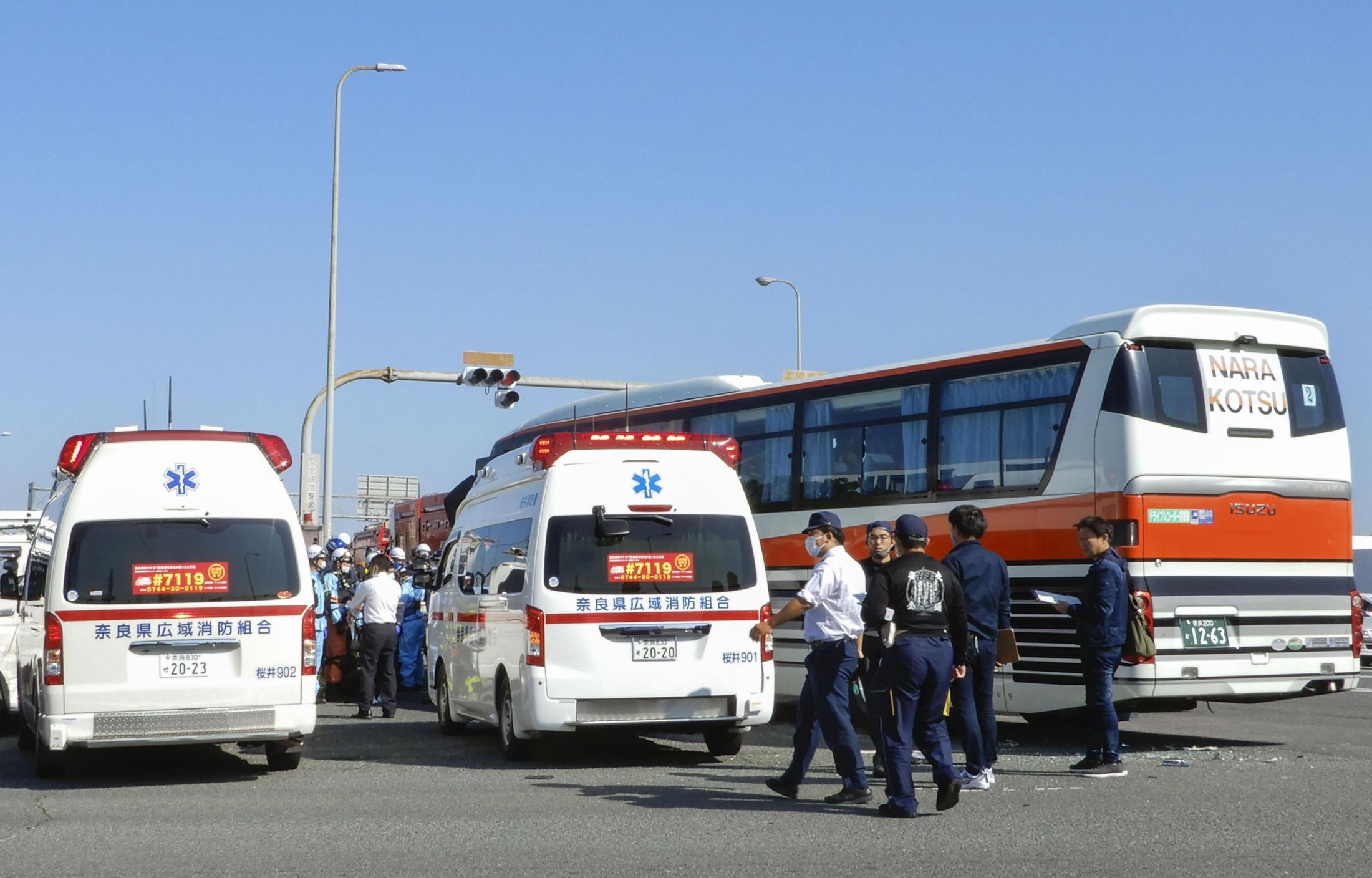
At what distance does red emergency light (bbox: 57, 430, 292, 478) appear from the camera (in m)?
11.7

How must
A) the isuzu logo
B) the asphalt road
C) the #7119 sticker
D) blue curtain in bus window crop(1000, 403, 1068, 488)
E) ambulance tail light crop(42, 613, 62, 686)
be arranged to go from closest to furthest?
the asphalt road
ambulance tail light crop(42, 613, 62, 686)
the #7119 sticker
the isuzu logo
blue curtain in bus window crop(1000, 403, 1068, 488)

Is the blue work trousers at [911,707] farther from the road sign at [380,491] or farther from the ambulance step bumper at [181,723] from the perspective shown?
the road sign at [380,491]

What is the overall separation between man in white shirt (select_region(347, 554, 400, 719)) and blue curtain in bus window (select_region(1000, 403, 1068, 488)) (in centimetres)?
645

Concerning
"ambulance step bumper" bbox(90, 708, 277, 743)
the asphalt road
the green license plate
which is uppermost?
the green license plate

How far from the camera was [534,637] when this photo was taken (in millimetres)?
11820

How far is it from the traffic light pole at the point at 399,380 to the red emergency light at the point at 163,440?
1565 cm

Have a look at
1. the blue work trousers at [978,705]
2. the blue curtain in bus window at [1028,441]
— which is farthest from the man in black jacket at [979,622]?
the blue curtain in bus window at [1028,441]

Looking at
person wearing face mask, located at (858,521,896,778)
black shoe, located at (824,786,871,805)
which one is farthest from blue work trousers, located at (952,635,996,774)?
black shoe, located at (824,786,871,805)

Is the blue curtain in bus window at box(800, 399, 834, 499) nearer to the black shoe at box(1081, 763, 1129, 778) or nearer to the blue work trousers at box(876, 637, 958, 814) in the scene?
the black shoe at box(1081, 763, 1129, 778)

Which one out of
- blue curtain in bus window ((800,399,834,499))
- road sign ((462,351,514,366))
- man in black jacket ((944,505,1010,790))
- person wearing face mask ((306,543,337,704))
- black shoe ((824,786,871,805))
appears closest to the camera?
black shoe ((824,786,871,805))

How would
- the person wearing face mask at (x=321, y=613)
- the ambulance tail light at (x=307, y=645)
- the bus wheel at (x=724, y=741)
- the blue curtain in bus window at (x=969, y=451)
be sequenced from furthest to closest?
the person wearing face mask at (x=321, y=613), the blue curtain in bus window at (x=969, y=451), the bus wheel at (x=724, y=741), the ambulance tail light at (x=307, y=645)

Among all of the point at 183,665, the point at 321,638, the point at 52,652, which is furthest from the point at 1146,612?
the point at 321,638

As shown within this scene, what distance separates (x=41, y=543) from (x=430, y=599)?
447cm

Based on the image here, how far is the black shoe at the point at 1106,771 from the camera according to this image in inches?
439
